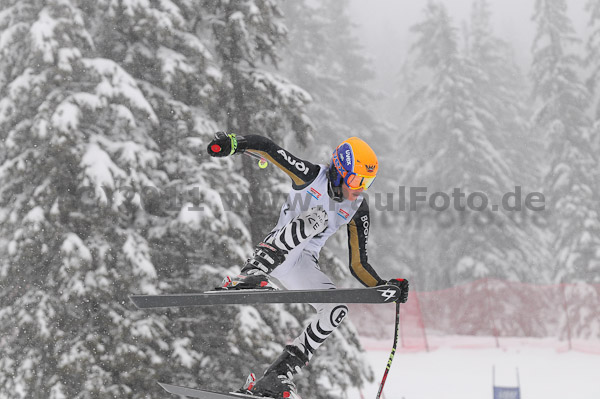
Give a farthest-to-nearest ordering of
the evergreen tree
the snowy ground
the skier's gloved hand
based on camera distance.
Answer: the evergreen tree → the snowy ground → the skier's gloved hand

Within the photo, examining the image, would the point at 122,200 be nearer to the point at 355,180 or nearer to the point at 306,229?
the point at 306,229

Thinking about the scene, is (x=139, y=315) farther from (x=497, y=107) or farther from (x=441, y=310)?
(x=497, y=107)

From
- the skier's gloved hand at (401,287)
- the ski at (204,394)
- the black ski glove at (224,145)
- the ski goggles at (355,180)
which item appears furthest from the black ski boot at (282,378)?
the black ski glove at (224,145)

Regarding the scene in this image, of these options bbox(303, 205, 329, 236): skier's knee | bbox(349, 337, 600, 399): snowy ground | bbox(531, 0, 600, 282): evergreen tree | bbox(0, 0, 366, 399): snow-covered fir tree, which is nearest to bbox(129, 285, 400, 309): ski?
bbox(303, 205, 329, 236): skier's knee

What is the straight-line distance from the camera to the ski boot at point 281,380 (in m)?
4.98

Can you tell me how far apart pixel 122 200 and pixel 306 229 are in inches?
216

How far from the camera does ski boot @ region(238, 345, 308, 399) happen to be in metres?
4.98

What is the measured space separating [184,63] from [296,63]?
14.8m

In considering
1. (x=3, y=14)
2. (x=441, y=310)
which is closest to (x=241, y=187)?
(x=3, y=14)

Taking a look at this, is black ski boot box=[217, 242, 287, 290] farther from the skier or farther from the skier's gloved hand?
the skier's gloved hand

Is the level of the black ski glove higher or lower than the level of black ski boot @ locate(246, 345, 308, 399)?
higher

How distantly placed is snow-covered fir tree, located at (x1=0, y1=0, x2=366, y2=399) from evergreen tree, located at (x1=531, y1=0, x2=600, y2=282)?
14.6m

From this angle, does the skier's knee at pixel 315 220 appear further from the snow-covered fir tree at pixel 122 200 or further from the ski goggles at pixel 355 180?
the snow-covered fir tree at pixel 122 200

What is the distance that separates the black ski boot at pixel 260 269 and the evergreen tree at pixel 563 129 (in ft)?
62.4
